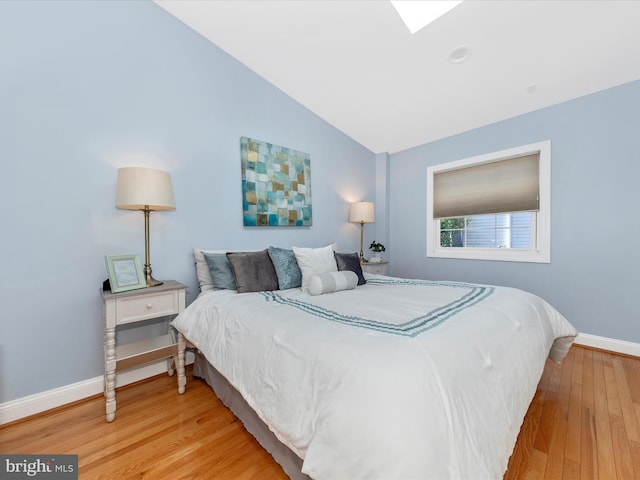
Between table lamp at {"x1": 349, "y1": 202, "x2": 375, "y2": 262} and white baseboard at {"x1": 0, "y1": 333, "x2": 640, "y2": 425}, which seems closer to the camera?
white baseboard at {"x1": 0, "y1": 333, "x2": 640, "y2": 425}

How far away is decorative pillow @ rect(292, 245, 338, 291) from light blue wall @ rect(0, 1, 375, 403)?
703 mm

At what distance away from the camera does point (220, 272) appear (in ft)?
6.98

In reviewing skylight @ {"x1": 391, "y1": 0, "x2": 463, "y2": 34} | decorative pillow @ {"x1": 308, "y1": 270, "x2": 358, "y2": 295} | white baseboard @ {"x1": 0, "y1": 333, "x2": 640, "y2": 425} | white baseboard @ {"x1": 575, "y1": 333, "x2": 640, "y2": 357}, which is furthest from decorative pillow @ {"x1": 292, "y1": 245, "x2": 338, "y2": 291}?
white baseboard @ {"x1": 575, "y1": 333, "x2": 640, "y2": 357}

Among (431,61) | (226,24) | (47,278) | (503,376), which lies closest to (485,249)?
(431,61)

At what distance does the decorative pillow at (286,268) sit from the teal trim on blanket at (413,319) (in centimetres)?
16

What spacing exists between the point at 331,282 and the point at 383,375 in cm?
119

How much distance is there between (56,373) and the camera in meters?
1.75

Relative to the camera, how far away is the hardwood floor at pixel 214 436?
1.26 metres

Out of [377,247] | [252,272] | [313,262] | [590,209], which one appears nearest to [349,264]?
[313,262]

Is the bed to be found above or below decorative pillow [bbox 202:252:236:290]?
below

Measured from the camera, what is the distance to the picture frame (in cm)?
171

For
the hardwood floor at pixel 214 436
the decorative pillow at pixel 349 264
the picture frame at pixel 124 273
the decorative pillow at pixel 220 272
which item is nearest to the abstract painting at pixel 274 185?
the decorative pillow at pixel 220 272

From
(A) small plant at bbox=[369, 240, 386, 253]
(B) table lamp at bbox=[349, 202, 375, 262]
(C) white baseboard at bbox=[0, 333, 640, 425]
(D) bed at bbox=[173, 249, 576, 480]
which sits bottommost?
(C) white baseboard at bbox=[0, 333, 640, 425]

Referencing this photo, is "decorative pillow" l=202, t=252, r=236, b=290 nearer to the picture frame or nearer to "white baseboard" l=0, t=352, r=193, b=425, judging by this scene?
the picture frame
